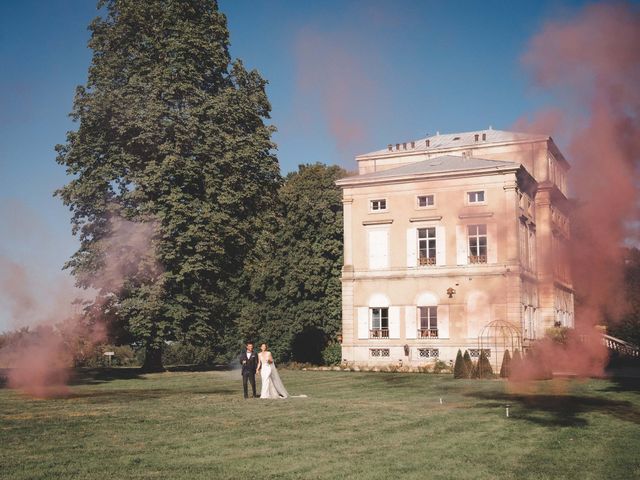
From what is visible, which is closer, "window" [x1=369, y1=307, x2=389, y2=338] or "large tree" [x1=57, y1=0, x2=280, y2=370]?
→ "large tree" [x1=57, y1=0, x2=280, y2=370]

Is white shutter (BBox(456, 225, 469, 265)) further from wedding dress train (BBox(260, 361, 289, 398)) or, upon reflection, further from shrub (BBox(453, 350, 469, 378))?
wedding dress train (BBox(260, 361, 289, 398))

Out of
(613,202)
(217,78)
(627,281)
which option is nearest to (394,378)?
(627,281)

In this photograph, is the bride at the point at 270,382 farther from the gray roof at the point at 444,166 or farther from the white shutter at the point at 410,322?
the gray roof at the point at 444,166

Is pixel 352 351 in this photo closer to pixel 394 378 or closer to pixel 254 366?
pixel 394 378

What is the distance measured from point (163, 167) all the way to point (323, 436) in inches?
1038

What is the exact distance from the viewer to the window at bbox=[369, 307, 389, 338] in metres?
51.0

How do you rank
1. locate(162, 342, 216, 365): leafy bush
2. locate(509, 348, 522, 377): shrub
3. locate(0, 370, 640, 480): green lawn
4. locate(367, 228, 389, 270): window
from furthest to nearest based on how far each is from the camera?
locate(162, 342, 216, 365): leafy bush → locate(367, 228, 389, 270): window → locate(509, 348, 522, 377): shrub → locate(0, 370, 640, 480): green lawn

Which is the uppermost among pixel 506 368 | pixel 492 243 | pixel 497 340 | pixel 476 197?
pixel 476 197

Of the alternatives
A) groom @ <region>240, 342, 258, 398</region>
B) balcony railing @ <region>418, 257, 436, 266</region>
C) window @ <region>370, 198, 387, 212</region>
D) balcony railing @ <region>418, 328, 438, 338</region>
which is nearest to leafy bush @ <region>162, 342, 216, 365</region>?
window @ <region>370, 198, 387, 212</region>

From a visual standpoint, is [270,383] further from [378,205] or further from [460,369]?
[378,205]

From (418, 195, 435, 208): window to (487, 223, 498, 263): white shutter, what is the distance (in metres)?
4.28

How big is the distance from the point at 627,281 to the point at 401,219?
27.0 metres

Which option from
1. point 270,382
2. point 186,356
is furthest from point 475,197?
point 186,356

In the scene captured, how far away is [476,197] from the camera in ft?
162
